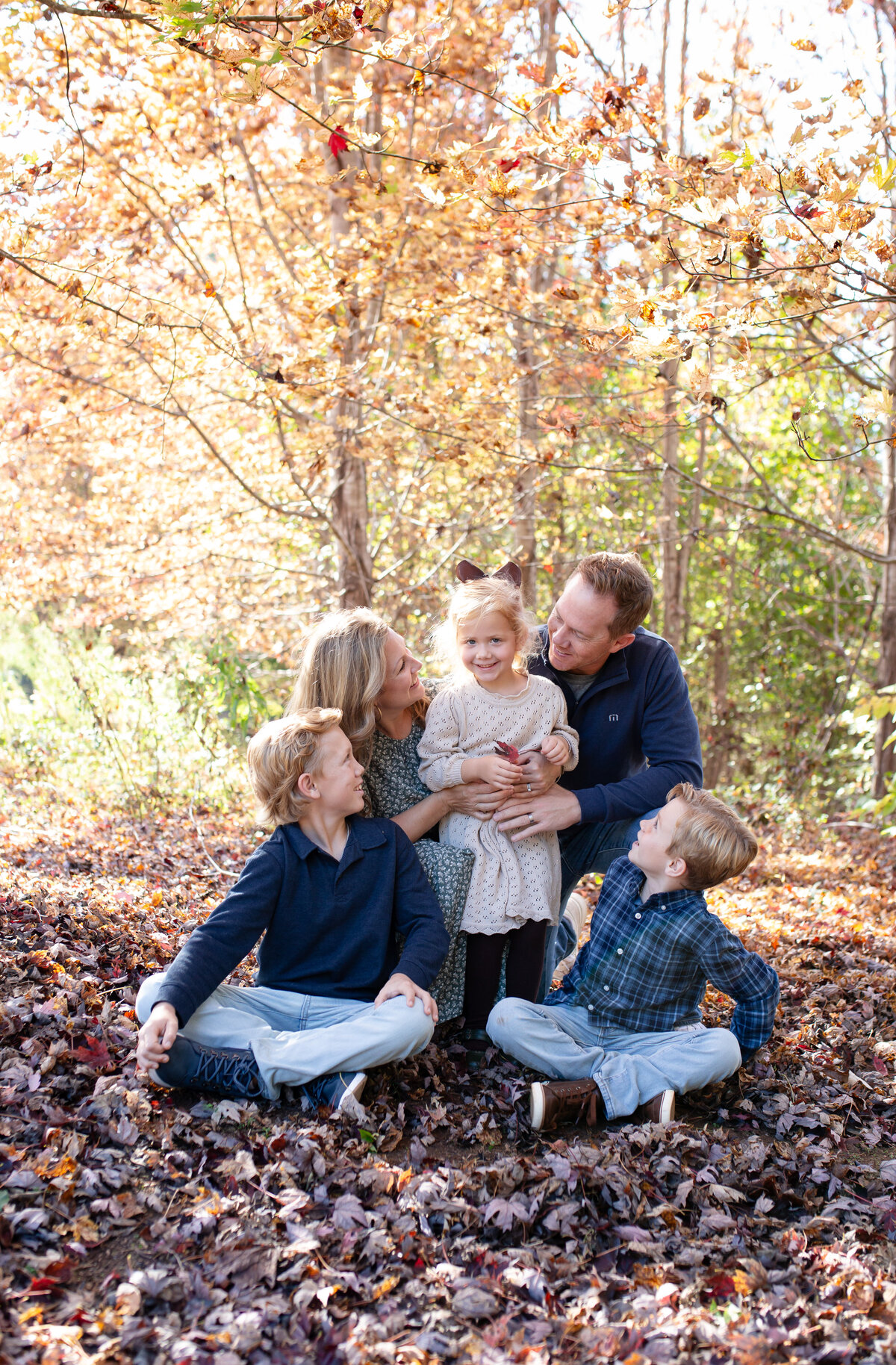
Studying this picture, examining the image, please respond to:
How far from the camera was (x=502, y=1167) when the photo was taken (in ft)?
8.21

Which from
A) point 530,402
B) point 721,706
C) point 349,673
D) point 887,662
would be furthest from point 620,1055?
point 721,706

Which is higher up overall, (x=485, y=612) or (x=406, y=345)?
(x=406, y=345)

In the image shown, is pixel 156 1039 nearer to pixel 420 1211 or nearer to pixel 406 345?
pixel 420 1211

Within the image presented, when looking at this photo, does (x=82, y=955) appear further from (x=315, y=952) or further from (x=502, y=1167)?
(x=502, y=1167)

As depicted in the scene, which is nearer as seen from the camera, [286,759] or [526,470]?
[286,759]

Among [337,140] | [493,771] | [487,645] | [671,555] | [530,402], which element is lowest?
[493,771]

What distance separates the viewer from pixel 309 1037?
2.80 meters

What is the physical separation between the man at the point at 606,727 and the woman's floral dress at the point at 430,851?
8.9 inches

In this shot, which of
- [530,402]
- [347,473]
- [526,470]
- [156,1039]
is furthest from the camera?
[530,402]

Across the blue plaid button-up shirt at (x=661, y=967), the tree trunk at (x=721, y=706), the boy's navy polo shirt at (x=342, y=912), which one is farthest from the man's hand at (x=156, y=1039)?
the tree trunk at (x=721, y=706)

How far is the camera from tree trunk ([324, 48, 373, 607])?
585cm

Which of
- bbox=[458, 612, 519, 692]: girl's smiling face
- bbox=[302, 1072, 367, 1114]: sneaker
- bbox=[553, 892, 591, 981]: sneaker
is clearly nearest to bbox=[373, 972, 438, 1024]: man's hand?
bbox=[302, 1072, 367, 1114]: sneaker

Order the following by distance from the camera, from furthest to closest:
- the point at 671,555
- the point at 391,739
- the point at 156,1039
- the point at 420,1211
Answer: the point at 671,555
the point at 391,739
the point at 156,1039
the point at 420,1211

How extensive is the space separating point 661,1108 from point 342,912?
1.04m
